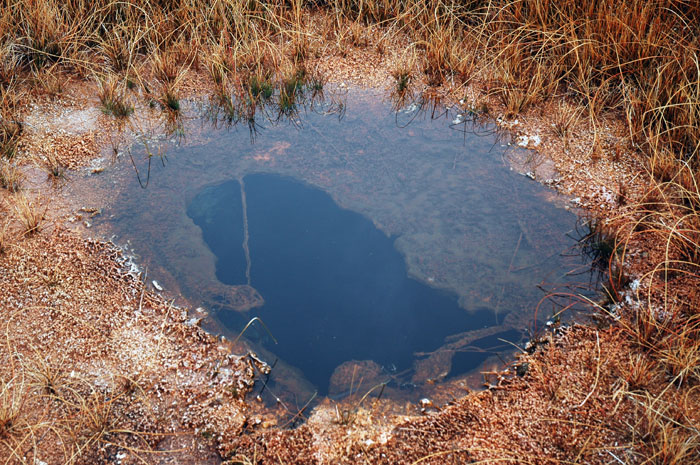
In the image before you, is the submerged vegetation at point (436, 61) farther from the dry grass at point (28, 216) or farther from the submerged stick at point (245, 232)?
the submerged stick at point (245, 232)

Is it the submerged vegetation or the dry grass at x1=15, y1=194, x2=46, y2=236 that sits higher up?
the submerged vegetation

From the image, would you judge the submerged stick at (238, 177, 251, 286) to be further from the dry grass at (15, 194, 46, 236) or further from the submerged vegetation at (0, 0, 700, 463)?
the dry grass at (15, 194, 46, 236)

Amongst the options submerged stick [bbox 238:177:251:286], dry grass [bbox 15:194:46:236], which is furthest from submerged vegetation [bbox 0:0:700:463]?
submerged stick [bbox 238:177:251:286]

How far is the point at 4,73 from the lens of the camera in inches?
147

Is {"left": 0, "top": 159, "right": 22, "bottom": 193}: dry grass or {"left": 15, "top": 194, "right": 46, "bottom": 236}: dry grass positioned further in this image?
{"left": 0, "top": 159, "right": 22, "bottom": 193}: dry grass

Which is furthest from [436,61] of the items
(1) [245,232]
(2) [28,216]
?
(2) [28,216]

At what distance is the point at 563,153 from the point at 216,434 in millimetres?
2427

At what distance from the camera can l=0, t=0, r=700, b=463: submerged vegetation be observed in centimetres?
304

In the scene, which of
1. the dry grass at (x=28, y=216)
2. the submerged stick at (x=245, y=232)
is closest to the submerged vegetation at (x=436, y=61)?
the dry grass at (x=28, y=216)

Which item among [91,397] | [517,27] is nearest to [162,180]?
[91,397]

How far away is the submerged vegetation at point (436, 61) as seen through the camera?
3.04 m

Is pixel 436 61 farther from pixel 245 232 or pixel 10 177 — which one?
pixel 10 177

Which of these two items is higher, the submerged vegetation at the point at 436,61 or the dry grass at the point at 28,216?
the submerged vegetation at the point at 436,61

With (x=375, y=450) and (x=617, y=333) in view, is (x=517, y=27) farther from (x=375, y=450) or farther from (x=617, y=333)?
(x=375, y=450)
